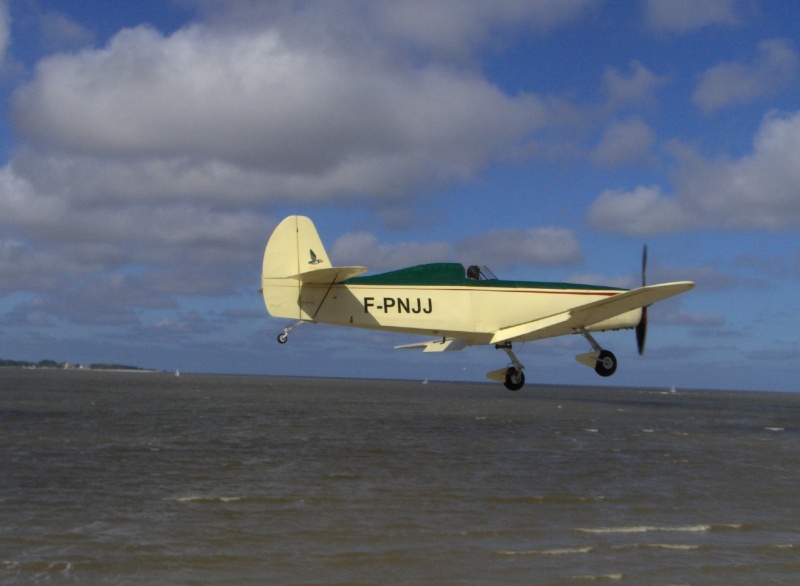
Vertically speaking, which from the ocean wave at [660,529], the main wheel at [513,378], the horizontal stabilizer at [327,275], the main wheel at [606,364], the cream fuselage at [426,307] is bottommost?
the ocean wave at [660,529]

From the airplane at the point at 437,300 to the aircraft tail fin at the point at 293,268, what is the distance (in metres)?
0.03

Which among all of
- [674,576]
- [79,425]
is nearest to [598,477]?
[674,576]

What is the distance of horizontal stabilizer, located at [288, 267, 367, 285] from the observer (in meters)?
20.7

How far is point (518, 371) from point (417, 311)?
172 inches

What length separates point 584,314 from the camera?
2362cm

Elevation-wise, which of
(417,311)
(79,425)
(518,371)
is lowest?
(79,425)

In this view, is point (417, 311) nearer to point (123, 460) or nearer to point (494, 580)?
point (123, 460)

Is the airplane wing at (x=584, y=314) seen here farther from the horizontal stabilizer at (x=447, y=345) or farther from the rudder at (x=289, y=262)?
the rudder at (x=289, y=262)

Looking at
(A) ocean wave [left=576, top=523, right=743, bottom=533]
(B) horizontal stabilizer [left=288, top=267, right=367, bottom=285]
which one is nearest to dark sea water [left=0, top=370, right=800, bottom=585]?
(A) ocean wave [left=576, top=523, right=743, bottom=533]

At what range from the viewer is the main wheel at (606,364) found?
75.4 ft

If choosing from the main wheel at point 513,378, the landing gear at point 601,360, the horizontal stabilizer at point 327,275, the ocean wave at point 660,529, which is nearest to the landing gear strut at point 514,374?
the main wheel at point 513,378

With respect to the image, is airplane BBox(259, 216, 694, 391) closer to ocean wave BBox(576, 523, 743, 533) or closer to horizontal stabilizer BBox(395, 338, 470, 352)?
horizontal stabilizer BBox(395, 338, 470, 352)

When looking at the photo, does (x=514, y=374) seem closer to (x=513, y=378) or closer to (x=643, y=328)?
(x=513, y=378)

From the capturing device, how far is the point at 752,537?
9945 millimetres
